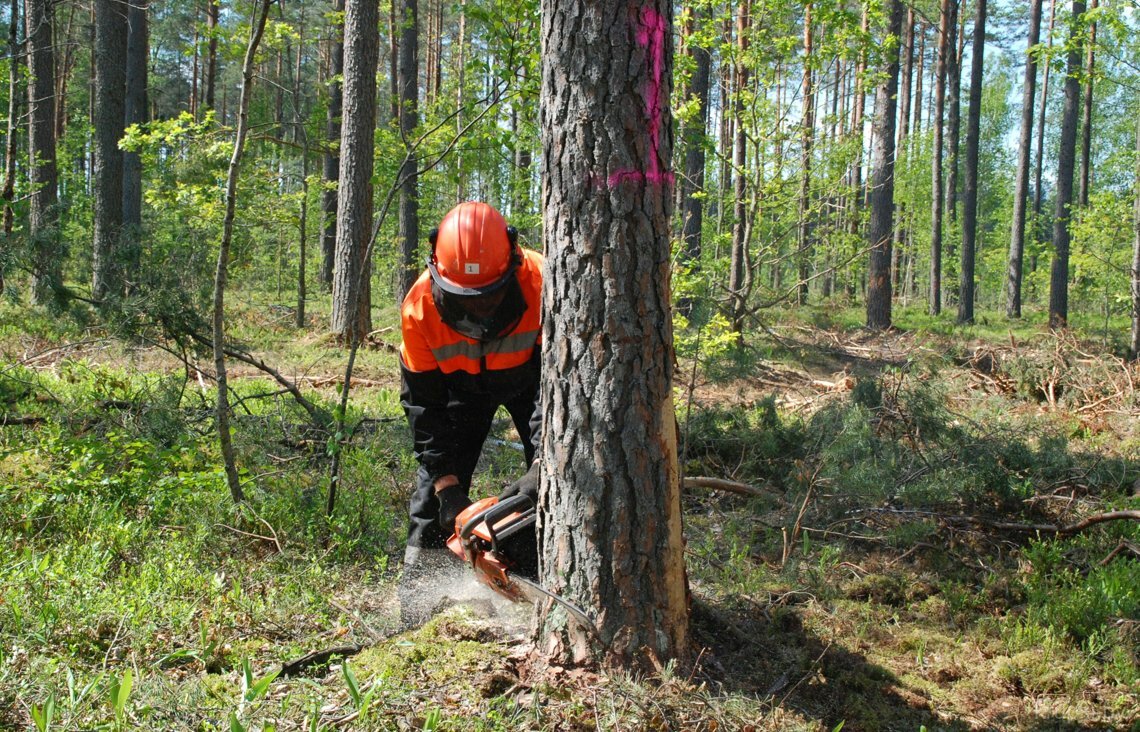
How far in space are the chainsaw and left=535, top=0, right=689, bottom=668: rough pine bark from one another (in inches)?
13.9

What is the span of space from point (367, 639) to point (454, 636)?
0.41m

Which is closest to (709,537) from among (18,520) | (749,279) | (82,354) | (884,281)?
(18,520)

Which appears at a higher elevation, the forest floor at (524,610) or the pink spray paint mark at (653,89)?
the pink spray paint mark at (653,89)

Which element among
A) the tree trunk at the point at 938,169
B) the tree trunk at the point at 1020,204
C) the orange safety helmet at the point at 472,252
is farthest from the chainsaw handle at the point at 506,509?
the tree trunk at the point at 1020,204

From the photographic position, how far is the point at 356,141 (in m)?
10.0

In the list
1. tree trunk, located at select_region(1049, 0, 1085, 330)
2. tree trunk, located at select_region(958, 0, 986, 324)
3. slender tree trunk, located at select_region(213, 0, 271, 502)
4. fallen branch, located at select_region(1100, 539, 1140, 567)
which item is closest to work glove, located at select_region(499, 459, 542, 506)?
slender tree trunk, located at select_region(213, 0, 271, 502)

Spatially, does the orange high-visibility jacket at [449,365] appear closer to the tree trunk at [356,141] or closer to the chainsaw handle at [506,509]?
the chainsaw handle at [506,509]

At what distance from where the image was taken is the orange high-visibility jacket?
336 centimetres

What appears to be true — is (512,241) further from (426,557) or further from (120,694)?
(120,694)

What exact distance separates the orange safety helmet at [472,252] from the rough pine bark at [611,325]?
0.55m

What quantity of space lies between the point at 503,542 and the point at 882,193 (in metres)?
14.4

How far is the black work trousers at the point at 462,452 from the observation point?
142 inches

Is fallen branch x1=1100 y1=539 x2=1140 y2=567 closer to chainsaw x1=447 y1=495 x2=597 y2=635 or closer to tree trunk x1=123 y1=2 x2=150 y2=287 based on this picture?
chainsaw x1=447 y1=495 x2=597 y2=635

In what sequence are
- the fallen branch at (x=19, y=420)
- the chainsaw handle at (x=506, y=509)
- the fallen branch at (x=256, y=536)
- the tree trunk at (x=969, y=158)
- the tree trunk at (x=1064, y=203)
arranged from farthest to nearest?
the tree trunk at (x=969, y=158)
the tree trunk at (x=1064, y=203)
the fallen branch at (x=19, y=420)
the fallen branch at (x=256, y=536)
the chainsaw handle at (x=506, y=509)
